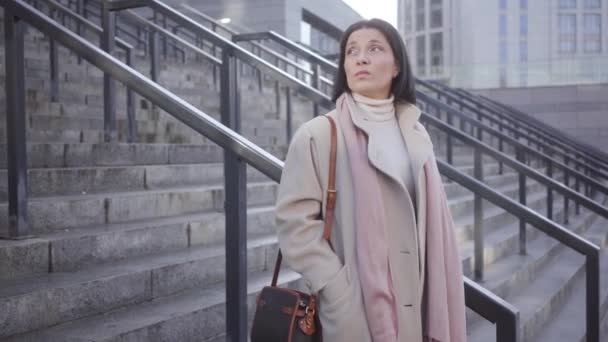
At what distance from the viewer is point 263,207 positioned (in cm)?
439

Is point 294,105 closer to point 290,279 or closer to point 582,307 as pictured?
point 582,307

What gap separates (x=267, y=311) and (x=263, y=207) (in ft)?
8.45

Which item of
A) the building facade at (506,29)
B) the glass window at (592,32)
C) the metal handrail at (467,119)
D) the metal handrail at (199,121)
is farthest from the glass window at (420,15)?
the metal handrail at (199,121)

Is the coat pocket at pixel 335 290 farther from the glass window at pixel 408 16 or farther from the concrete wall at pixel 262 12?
the glass window at pixel 408 16

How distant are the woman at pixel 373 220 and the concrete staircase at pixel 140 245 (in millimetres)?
1055

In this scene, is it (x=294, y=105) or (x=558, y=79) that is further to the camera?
(x=558, y=79)

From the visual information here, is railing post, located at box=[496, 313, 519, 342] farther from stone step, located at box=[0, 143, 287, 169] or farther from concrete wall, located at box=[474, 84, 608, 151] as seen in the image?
concrete wall, located at box=[474, 84, 608, 151]

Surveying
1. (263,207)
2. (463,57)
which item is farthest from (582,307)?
(463,57)

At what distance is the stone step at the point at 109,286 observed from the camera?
97.6 inches

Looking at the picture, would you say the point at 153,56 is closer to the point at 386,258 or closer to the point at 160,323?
the point at 160,323

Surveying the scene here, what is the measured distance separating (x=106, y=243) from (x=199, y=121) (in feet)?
3.29

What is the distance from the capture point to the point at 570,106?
624 inches

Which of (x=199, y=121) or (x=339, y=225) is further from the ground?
(x=199, y=121)

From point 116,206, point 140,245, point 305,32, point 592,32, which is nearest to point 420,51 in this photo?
point 592,32
